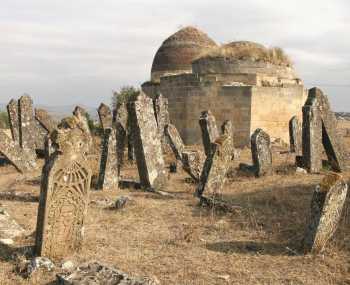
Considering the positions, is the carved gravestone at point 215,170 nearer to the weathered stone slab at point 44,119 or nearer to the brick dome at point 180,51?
the weathered stone slab at point 44,119

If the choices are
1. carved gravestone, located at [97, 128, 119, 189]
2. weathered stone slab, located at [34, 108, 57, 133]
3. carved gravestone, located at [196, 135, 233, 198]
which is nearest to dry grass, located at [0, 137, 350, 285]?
carved gravestone, located at [196, 135, 233, 198]

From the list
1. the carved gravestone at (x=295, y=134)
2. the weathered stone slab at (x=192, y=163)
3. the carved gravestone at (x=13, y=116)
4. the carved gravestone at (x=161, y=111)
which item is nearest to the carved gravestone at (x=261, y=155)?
the weathered stone slab at (x=192, y=163)

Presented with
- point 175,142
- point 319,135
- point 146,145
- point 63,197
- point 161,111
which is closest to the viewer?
point 63,197

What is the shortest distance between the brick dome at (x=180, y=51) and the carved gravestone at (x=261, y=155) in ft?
61.8

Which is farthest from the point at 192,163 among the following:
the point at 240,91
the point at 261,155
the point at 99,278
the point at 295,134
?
the point at 240,91

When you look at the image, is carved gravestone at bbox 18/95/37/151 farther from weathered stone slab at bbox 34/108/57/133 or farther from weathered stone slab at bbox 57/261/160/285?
weathered stone slab at bbox 57/261/160/285

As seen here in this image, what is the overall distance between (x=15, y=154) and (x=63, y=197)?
262 inches

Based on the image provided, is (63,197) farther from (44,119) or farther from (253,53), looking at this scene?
(253,53)

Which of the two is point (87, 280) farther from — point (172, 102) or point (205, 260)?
point (172, 102)

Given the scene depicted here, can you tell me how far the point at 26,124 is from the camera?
39.8 feet

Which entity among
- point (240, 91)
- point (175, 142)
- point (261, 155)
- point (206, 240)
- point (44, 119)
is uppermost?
point (240, 91)

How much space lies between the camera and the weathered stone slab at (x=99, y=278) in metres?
3.80

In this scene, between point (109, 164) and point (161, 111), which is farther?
point (161, 111)

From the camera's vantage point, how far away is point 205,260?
472 cm
